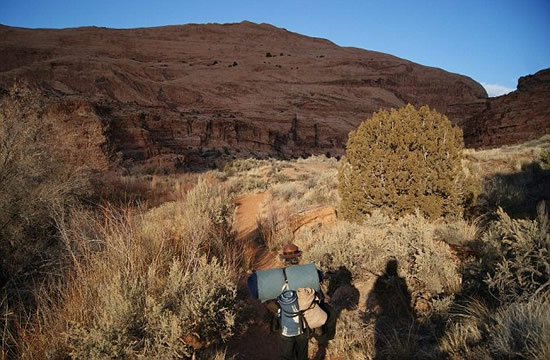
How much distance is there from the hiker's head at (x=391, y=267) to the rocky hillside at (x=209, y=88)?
17.4 meters

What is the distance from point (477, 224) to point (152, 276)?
4992 millimetres

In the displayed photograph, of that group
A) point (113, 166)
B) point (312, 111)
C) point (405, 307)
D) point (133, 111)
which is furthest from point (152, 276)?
point (312, 111)

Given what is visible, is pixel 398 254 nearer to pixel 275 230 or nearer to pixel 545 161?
pixel 275 230

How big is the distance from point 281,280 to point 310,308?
33 cm

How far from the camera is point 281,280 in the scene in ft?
8.41

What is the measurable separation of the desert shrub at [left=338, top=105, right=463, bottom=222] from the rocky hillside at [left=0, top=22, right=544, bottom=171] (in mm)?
15827

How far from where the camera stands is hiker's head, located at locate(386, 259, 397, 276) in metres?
4.20

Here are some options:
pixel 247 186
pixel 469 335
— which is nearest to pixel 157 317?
pixel 469 335

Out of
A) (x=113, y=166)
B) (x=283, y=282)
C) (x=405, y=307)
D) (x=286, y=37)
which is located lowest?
(x=113, y=166)

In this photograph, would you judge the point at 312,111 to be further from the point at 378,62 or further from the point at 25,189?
the point at 25,189

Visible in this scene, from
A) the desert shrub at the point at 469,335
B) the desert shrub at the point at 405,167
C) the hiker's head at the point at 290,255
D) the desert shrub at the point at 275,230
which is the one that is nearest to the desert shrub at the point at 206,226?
the desert shrub at the point at 275,230

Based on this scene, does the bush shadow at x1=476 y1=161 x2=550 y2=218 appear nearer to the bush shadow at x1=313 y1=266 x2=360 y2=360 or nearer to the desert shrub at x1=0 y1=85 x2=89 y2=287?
the bush shadow at x1=313 y1=266 x2=360 y2=360

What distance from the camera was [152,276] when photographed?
307 cm

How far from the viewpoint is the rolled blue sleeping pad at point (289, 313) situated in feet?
7.94
